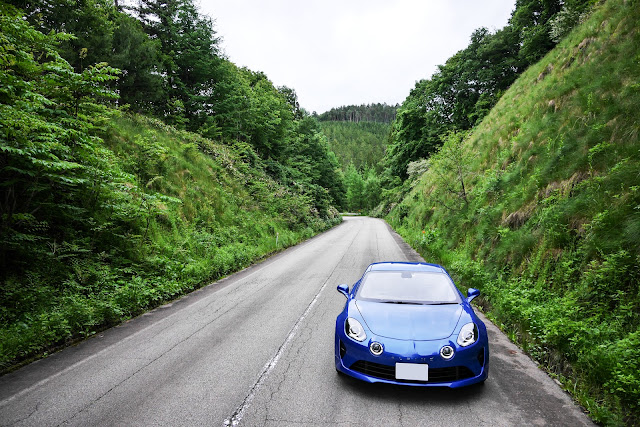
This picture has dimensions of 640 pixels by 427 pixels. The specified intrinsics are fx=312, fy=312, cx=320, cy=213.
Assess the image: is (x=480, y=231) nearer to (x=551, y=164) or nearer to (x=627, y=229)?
(x=551, y=164)

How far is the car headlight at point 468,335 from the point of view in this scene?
12.8 ft

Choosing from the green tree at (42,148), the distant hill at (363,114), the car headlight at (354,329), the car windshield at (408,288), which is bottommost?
the car headlight at (354,329)

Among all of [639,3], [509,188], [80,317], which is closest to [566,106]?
[509,188]

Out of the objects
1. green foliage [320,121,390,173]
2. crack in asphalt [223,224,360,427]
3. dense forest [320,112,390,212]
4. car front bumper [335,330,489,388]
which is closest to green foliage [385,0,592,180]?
crack in asphalt [223,224,360,427]

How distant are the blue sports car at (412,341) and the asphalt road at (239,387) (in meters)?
0.31

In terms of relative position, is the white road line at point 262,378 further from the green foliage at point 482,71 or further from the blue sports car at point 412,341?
A: the green foliage at point 482,71

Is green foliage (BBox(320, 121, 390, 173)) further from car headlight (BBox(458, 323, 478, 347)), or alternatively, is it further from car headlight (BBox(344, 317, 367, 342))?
car headlight (BBox(344, 317, 367, 342))

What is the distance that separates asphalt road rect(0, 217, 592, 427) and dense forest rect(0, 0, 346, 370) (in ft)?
4.03

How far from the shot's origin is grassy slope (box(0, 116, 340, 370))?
5.74 m

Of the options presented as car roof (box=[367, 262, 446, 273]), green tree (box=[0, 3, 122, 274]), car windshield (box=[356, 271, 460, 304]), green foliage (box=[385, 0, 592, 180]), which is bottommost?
car windshield (box=[356, 271, 460, 304])

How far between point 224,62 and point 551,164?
1042 inches

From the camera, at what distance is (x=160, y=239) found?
10141 mm

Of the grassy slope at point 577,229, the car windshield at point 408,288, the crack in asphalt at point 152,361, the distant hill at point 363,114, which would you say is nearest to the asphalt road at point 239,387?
the crack in asphalt at point 152,361

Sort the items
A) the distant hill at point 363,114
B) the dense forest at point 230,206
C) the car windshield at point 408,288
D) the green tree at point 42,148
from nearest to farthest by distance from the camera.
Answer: the car windshield at point 408,288, the dense forest at point 230,206, the green tree at point 42,148, the distant hill at point 363,114
